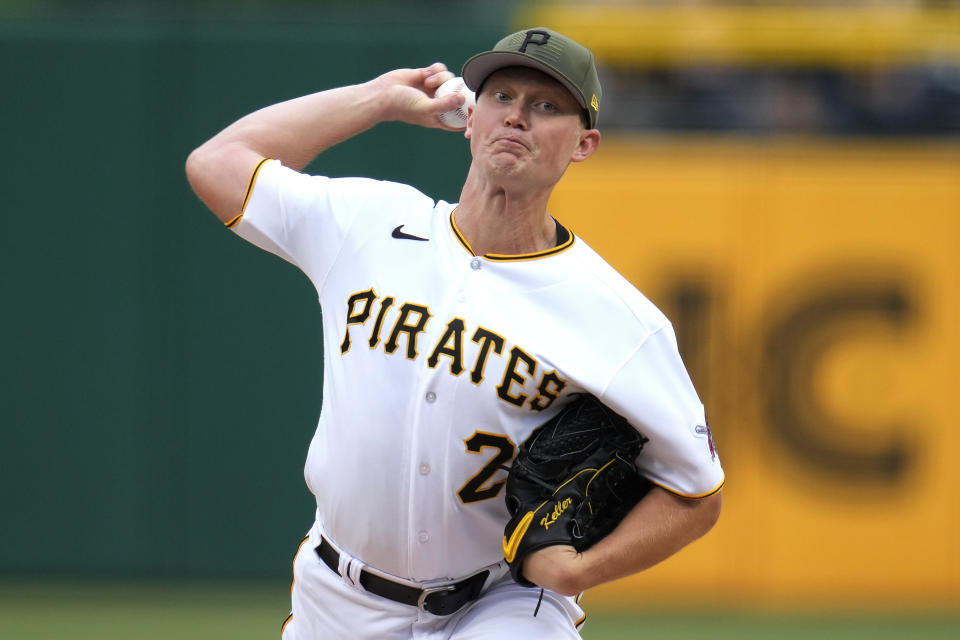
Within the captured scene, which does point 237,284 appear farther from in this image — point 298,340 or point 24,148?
point 24,148

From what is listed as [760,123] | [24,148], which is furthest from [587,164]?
[24,148]

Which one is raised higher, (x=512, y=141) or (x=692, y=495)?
Result: (x=512, y=141)

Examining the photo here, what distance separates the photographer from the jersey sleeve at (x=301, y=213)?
3.31 meters

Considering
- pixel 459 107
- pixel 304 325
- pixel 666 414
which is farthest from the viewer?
pixel 304 325

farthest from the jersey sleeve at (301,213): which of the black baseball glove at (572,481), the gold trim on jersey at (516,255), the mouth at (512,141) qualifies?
the black baseball glove at (572,481)

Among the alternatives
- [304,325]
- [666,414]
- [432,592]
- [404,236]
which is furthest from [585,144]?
[304,325]

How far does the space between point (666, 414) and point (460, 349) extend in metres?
0.53

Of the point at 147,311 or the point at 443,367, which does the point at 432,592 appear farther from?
the point at 147,311

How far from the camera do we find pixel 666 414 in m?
3.10

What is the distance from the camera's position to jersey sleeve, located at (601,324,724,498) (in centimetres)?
310

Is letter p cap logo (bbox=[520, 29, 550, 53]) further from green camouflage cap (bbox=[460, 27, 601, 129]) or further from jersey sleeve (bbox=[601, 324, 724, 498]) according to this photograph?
jersey sleeve (bbox=[601, 324, 724, 498])

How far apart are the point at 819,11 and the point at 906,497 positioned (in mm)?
3221

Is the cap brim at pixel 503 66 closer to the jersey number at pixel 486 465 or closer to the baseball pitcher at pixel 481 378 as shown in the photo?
the baseball pitcher at pixel 481 378

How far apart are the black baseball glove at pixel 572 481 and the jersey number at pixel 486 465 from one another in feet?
0.16
